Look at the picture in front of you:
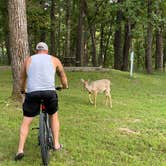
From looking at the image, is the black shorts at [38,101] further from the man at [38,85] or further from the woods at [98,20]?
the woods at [98,20]

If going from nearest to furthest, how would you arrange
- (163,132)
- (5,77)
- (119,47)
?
(163,132) → (5,77) → (119,47)

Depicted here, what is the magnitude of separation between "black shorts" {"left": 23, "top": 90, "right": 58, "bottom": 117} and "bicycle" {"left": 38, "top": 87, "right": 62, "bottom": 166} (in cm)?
7

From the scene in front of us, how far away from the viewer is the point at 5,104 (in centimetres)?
937

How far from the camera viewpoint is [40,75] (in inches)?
215

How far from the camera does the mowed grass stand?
5.92 meters

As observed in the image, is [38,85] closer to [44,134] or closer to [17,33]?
[44,134]

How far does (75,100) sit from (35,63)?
522 cm

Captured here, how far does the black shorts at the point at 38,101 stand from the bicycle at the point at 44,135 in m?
0.07

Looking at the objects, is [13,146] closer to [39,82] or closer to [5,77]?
[39,82]

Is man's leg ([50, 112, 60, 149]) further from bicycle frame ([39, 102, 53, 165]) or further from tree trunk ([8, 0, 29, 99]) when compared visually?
tree trunk ([8, 0, 29, 99])

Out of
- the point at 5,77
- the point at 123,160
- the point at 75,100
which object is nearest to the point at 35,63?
the point at 123,160

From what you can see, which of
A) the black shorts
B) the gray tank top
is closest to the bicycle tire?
the black shorts

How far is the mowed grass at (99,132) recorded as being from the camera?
233 inches

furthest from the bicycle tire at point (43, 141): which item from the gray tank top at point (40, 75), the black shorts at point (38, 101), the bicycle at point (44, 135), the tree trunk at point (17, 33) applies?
the tree trunk at point (17, 33)
